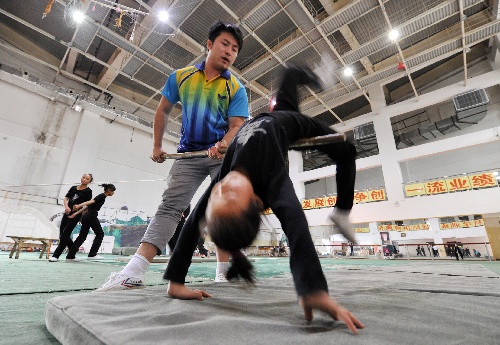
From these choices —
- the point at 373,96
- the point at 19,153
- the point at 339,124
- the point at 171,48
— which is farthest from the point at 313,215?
the point at 19,153

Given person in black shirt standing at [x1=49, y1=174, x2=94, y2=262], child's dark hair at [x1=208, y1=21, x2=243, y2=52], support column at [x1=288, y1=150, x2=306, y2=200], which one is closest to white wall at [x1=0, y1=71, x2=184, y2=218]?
person in black shirt standing at [x1=49, y1=174, x2=94, y2=262]

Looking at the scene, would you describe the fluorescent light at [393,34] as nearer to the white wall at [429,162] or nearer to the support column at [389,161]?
the white wall at [429,162]

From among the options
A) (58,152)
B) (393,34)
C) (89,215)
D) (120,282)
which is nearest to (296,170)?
(393,34)

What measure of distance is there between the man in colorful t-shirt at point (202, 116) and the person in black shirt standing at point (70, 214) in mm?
2848

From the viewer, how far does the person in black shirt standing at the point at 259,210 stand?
588mm

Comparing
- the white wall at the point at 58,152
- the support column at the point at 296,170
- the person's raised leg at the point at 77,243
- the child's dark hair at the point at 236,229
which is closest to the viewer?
the child's dark hair at the point at 236,229

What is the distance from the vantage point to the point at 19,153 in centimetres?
845

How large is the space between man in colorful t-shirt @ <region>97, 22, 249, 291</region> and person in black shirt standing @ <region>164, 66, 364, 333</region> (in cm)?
45

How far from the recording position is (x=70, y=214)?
12.1 ft

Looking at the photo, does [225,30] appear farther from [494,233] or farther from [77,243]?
[494,233]

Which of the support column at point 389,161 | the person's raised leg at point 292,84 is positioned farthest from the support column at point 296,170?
the person's raised leg at point 292,84

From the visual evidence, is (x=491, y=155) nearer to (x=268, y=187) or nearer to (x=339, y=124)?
(x=339, y=124)

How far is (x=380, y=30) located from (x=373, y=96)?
320 cm

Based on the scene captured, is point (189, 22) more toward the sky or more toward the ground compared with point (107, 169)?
more toward the sky
